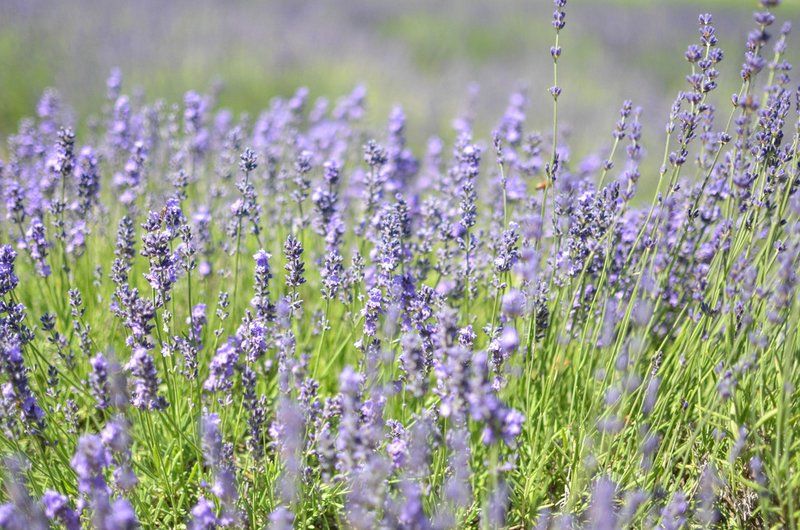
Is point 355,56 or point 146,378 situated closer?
point 146,378

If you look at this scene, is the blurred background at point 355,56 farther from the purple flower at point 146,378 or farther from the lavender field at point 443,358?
the purple flower at point 146,378

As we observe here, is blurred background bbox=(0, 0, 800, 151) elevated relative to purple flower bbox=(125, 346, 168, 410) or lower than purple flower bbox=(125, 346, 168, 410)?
elevated

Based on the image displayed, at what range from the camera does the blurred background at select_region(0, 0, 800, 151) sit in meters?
10.9

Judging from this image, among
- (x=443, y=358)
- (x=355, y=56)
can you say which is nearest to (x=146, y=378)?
(x=443, y=358)

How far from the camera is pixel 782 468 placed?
207 centimetres

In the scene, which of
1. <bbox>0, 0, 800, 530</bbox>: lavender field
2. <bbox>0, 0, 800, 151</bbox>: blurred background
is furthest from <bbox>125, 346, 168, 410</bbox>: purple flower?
<bbox>0, 0, 800, 151</bbox>: blurred background

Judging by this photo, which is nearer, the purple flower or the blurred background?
the purple flower

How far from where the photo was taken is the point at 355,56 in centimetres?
1370

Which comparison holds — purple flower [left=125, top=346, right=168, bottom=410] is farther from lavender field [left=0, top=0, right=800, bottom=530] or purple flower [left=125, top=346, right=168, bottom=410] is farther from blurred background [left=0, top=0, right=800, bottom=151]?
blurred background [left=0, top=0, right=800, bottom=151]

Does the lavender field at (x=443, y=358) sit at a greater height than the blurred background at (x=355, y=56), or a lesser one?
lesser

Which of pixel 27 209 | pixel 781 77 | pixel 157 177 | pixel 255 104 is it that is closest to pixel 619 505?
pixel 781 77

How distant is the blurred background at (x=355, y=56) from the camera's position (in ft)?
35.7

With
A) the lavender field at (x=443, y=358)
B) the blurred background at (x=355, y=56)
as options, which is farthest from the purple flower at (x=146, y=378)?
the blurred background at (x=355, y=56)

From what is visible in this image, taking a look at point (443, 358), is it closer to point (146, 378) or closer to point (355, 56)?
point (146, 378)
